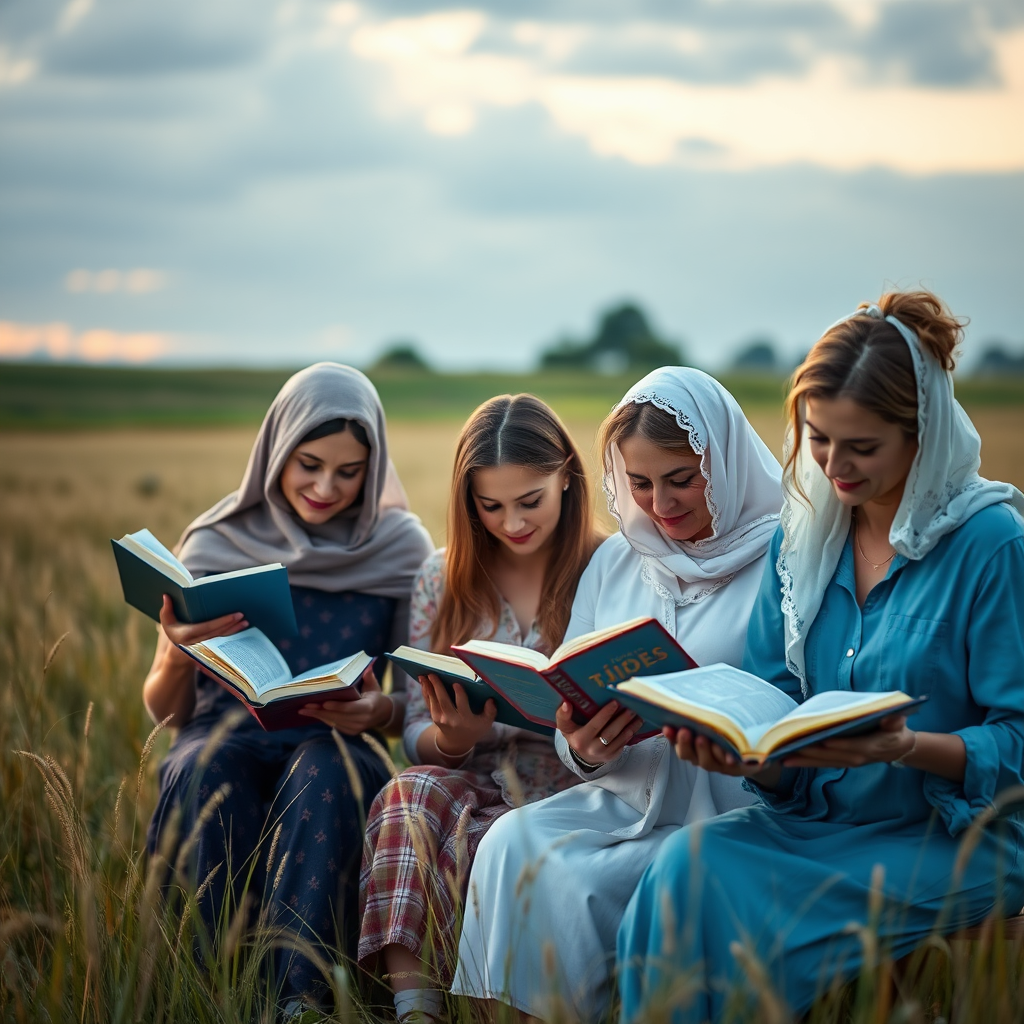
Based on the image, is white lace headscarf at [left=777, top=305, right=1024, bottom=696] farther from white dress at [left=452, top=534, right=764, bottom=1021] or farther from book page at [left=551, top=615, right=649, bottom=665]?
book page at [left=551, top=615, right=649, bottom=665]

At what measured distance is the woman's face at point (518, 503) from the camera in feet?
12.2

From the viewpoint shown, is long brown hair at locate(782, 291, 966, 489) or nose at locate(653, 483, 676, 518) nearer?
long brown hair at locate(782, 291, 966, 489)

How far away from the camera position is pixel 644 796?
3.26 meters

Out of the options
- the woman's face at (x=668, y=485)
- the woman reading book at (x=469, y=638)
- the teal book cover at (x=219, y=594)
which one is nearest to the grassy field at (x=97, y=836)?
the woman reading book at (x=469, y=638)

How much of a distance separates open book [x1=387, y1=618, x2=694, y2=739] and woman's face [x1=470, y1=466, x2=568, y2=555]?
63 centimetres

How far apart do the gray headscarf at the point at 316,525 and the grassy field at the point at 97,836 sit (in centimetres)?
29

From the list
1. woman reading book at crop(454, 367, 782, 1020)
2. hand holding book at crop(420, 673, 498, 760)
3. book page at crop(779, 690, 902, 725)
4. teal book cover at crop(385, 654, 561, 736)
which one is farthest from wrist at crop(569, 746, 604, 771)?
book page at crop(779, 690, 902, 725)

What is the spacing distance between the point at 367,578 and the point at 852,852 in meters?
2.21

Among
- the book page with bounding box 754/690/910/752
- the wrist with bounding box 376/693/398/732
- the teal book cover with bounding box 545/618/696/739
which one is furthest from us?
the wrist with bounding box 376/693/398/732

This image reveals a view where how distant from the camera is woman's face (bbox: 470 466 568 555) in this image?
3707mm

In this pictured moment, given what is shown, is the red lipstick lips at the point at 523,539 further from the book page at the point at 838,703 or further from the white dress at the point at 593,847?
the book page at the point at 838,703

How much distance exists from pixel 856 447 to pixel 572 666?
2.97 ft

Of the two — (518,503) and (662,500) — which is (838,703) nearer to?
(662,500)

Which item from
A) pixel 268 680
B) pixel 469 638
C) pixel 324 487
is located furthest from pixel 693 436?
pixel 268 680
